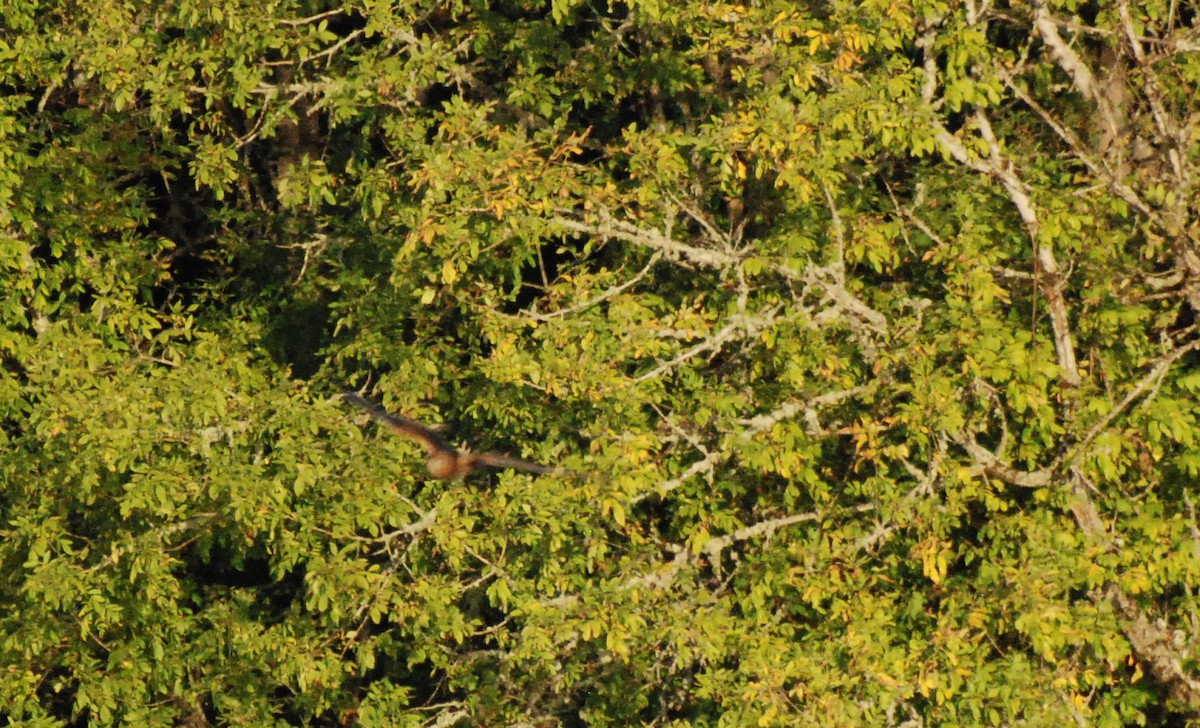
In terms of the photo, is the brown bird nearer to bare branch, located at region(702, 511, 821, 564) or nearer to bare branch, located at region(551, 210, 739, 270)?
bare branch, located at region(702, 511, 821, 564)

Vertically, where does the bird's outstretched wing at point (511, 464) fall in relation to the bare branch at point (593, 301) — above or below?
below

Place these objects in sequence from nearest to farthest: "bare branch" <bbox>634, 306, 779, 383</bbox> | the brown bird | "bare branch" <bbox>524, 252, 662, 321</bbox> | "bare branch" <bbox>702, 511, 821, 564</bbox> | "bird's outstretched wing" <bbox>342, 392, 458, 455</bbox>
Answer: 1. "bird's outstretched wing" <bbox>342, 392, 458, 455</bbox>
2. the brown bird
3. "bare branch" <bbox>634, 306, 779, 383</bbox>
4. "bare branch" <bbox>524, 252, 662, 321</bbox>
5. "bare branch" <bbox>702, 511, 821, 564</bbox>

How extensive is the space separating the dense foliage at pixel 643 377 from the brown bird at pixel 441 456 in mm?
351

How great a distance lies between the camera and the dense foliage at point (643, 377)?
9.07 meters

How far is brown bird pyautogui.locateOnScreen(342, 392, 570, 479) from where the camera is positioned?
8844 millimetres

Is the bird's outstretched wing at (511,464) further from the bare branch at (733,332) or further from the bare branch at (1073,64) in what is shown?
the bare branch at (1073,64)

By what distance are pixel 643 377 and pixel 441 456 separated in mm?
907

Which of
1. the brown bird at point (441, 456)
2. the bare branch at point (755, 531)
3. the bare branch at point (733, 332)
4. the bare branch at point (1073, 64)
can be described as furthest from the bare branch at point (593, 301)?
the bare branch at point (1073, 64)

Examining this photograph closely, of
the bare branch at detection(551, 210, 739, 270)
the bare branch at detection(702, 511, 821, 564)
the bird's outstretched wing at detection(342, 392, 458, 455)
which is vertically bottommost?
the bare branch at detection(702, 511, 821, 564)

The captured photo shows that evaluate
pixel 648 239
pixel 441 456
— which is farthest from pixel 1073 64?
pixel 441 456

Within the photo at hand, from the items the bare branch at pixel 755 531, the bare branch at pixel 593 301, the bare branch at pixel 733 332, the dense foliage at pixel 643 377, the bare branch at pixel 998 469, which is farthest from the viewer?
the bare branch at pixel 755 531

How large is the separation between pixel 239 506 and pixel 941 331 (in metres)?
3.18

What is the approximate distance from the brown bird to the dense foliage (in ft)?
1.15

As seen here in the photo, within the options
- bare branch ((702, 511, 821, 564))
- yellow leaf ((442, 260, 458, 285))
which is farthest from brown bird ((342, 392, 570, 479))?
bare branch ((702, 511, 821, 564))
